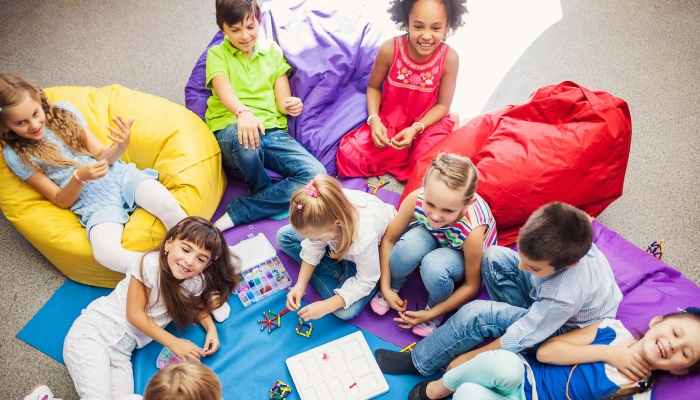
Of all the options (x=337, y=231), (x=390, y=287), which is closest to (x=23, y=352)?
(x=337, y=231)

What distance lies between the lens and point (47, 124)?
65.4 inches

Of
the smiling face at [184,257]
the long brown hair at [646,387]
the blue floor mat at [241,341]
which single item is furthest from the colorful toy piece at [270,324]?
the long brown hair at [646,387]

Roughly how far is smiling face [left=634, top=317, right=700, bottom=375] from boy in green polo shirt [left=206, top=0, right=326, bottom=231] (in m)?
1.37

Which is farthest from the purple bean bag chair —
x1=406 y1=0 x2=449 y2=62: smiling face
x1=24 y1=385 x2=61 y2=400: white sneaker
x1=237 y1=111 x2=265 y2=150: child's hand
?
x1=24 y1=385 x2=61 y2=400: white sneaker

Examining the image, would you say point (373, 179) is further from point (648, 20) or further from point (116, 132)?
point (648, 20)

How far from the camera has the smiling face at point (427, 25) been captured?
1677 mm

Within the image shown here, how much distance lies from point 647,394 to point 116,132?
2001 millimetres

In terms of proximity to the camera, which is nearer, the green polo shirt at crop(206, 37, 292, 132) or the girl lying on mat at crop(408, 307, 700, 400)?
the girl lying on mat at crop(408, 307, 700, 400)

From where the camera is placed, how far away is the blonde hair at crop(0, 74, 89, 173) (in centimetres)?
148

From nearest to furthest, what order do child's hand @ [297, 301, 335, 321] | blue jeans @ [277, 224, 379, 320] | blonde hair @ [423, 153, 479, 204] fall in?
blonde hair @ [423, 153, 479, 204] → child's hand @ [297, 301, 335, 321] → blue jeans @ [277, 224, 379, 320]

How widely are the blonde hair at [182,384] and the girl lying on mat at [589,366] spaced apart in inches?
28.4

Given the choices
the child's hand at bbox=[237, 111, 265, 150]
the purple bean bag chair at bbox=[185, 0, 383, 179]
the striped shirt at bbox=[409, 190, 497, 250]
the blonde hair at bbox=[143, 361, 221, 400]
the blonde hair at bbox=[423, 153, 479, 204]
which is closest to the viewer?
Result: the blonde hair at bbox=[143, 361, 221, 400]

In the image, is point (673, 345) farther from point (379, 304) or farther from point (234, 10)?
point (234, 10)

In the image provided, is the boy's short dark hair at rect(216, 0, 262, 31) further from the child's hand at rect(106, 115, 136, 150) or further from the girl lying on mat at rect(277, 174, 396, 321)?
the girl lying on mat at rect(277, 174, 396, 321)
